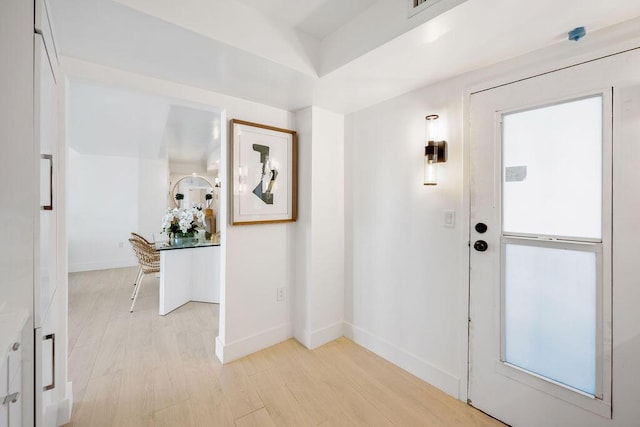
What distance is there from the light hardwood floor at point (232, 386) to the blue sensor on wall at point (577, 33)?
7.05 ft

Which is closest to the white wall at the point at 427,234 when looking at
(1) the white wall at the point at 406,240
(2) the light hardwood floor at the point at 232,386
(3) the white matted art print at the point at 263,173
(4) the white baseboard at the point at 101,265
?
(1) the white wall at the point at 406,240

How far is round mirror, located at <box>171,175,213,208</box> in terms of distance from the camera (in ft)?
22.7

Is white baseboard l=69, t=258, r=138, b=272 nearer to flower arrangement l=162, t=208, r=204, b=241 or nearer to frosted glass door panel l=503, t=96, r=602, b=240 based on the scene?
flower arrangement l=162, t=208, r=204, b=241

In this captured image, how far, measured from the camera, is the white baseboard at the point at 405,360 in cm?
190

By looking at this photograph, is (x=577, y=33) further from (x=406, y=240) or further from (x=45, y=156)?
(x=45, y=156)

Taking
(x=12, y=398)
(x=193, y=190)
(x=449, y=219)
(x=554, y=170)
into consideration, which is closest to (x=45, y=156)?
(x=12, y=398)

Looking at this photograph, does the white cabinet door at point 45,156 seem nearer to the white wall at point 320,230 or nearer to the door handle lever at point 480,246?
the white wall at point 320,230

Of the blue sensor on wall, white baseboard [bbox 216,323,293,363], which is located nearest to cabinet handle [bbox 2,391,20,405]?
white baseboard [bbox 216,323,293,363]

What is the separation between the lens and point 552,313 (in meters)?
1.49

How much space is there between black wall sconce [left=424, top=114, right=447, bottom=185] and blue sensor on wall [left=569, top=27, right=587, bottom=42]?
73 centimetres

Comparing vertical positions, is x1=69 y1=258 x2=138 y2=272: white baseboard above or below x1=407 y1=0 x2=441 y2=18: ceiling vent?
below

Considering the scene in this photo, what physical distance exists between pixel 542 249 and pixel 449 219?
531 millimetres

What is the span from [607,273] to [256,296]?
90.2 inches

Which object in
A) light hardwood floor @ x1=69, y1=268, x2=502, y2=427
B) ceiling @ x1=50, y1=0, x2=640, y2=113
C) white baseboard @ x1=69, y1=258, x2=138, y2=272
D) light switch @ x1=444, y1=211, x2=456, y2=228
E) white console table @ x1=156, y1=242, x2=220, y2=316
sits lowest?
light hardwood floor @ x1=69, y1=268, x2=502, y2=427
